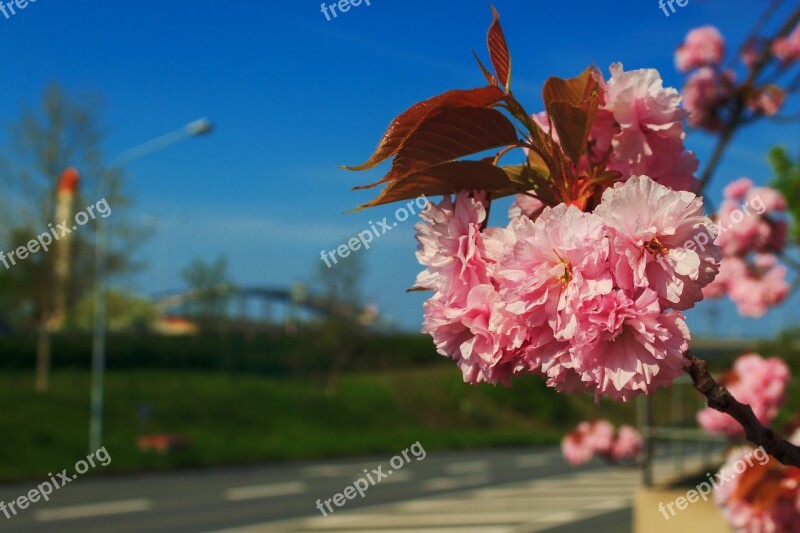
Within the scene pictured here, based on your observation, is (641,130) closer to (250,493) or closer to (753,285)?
(753,285)

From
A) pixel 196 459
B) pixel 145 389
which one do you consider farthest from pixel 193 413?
pixel 196 459

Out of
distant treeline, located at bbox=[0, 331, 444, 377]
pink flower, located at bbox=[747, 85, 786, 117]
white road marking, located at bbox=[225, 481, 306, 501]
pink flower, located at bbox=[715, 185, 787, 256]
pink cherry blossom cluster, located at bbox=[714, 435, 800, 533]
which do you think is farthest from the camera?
distant treeline, located at bbox=[0, 331, 444, 377]

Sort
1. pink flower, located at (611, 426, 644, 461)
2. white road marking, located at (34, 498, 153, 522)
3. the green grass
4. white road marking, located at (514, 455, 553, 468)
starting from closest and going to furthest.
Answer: pink flower, located at (611, 426, 644, 461) < white road marking, located at (34, 498, 153, 522) < the green grass < white road marking, located at (514, 455, 553, 468)

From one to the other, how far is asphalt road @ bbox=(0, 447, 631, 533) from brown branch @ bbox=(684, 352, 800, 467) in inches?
431

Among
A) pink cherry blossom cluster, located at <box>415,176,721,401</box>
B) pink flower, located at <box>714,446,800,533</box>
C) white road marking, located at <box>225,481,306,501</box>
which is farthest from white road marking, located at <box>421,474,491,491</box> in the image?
pink cherry blossom cluster, located at <box>415,176,721,401</box>

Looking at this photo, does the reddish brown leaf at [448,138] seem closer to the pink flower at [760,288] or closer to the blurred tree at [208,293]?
the pink flower at [760,288]

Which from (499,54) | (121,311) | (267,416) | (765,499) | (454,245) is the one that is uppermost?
(121,311)

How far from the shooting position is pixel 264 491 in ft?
50.3

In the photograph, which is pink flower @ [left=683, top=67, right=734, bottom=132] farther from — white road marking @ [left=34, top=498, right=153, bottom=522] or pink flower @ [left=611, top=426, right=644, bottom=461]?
white road marking @ [left=34, top=498, right=153, bottom=522]

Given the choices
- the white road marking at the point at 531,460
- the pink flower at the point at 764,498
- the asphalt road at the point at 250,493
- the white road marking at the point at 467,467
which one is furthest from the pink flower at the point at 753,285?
the white road marking at the point at 531,460

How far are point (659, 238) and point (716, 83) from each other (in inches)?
167

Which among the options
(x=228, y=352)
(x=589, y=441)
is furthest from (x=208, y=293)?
(x=589, y=441)

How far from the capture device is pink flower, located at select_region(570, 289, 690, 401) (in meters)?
0.93

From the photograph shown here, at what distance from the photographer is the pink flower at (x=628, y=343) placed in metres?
0.93
